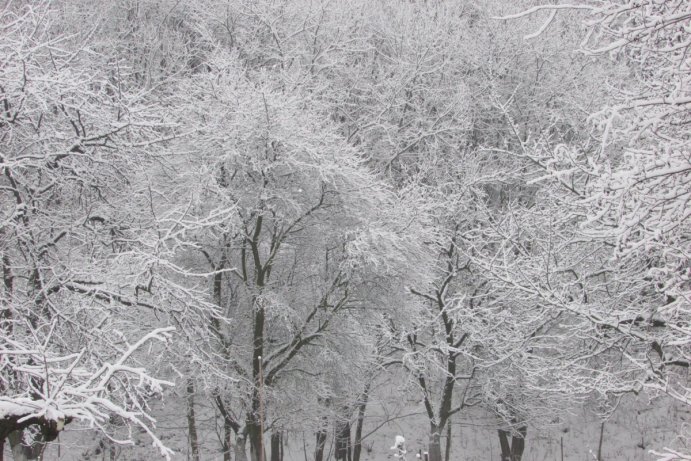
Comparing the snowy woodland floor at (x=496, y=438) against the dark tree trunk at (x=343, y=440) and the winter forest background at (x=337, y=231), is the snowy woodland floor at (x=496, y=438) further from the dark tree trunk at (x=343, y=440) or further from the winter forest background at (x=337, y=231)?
the dark tree trunk at (x=343, y=440)

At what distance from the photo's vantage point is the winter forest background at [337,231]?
5891 mm

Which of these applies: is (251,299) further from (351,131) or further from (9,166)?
(351,131)

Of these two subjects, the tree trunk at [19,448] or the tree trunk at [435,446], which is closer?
the tree trunk at [19,448]

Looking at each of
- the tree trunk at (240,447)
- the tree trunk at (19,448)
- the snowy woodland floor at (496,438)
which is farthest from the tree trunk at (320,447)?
the tree trunk at (19,448)

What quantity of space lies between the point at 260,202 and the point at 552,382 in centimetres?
719

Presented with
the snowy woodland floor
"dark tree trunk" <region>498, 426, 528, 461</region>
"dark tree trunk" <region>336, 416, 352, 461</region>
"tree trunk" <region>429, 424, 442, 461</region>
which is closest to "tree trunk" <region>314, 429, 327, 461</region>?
"dark tree trunk" <region>336, 416, 352, 461</region>

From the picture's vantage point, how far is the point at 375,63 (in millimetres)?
23250

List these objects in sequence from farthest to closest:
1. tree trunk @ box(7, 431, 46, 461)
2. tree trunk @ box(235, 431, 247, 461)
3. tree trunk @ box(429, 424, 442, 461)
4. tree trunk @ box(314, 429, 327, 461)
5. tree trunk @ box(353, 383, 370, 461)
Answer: tree trunk @ box(353, 383, 370, 461) < tree trunk @ box(314, 429, 327, 461) < tree trunk @ box(429, 424, 442, 461) < tree trunk @ box(235, 431, 247, 461) < tree trunk @ box(7, 431, 46, 461)

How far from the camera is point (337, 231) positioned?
14203 mm

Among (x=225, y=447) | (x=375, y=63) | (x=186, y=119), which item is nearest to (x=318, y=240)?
(x=186, y=119)

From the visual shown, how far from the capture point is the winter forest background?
589cm

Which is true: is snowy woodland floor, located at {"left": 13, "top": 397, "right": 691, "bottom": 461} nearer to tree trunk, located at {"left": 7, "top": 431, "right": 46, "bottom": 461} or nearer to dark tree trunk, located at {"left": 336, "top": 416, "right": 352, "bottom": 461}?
dark tree trunk, located at {"left": 336, "top": 416, "right": 352, "bottom": 461}

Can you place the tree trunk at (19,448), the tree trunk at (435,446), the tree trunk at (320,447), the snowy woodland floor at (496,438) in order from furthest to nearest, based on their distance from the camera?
the snowy woodland floor at (496,438) < the tree trunk at (320,447) < the tree trunk at (435,446) < the tree trunk at (19,448)

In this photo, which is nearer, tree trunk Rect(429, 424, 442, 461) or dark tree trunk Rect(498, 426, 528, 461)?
tree trunk Rect(429, 424, 442, 461)
